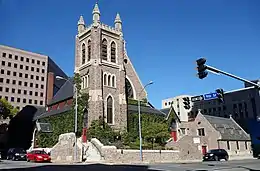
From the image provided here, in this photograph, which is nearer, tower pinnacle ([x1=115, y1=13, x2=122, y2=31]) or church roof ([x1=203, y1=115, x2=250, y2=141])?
tower pinnacle ([x1=115, y1=13, x2=122, y2=31])

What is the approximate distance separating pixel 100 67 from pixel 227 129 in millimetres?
30631

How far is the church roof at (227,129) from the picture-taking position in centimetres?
5681

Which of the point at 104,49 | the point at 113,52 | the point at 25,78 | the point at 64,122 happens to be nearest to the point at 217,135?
the point at 113,52

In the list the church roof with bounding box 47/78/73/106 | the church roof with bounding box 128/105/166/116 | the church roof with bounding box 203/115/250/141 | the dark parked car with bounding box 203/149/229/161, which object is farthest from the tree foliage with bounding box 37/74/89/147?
the church roof with bounding box 203/115/250/141

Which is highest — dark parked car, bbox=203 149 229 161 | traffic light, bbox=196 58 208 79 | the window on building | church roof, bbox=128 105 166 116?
church roof, bbox=128 105 166 116

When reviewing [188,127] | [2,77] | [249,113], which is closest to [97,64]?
[188,127]

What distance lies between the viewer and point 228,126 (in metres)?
61.7

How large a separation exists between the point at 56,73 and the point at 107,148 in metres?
85.6

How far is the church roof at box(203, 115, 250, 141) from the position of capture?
56.8 metres

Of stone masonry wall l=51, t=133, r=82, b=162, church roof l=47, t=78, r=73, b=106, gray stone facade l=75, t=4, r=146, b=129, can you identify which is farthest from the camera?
church roof l=47, t=78, r=73, b=106

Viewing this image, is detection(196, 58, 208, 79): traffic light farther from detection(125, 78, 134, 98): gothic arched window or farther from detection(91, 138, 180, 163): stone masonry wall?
detection(125, 78, 134, 98): gothic arched window

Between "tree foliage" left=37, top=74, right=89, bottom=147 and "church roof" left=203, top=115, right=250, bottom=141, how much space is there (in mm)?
27103

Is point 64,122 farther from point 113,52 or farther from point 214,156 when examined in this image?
point 214,156

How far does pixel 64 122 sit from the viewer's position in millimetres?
44656
